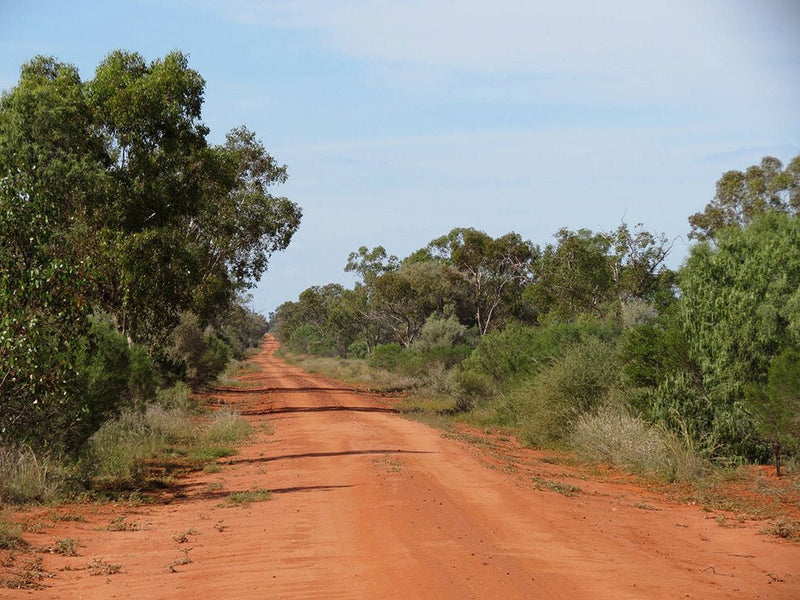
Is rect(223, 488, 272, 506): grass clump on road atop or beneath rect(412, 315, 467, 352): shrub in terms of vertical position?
beneath

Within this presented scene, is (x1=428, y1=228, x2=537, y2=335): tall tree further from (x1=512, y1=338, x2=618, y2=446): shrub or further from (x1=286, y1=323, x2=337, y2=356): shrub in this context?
(x1=286, y1=323, x2=337, y2=356): shrub

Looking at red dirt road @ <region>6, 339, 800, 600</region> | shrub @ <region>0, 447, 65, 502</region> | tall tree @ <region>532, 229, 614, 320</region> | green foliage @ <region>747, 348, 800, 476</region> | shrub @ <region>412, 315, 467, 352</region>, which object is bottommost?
red dirt road @ <region>6, 339, 800, 600</region>

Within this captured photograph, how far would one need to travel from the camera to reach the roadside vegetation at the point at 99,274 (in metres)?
9.95

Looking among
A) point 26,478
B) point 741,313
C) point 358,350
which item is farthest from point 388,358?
point 26,478

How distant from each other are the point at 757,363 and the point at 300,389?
28.9 meters

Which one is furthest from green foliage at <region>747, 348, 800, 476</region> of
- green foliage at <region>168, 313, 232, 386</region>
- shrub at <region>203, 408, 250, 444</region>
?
green foliage at <region>168, 313, 232, 386</region>

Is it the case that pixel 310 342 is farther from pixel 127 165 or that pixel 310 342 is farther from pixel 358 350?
pixel 127 165

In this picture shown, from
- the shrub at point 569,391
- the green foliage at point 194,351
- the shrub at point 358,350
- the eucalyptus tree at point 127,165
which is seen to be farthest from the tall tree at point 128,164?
the shrub at point 358,350

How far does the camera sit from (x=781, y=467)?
1532cm

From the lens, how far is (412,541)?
9062 millimetres

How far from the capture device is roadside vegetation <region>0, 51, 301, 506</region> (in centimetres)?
995

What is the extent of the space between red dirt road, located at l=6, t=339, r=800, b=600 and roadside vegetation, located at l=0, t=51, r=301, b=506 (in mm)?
1622

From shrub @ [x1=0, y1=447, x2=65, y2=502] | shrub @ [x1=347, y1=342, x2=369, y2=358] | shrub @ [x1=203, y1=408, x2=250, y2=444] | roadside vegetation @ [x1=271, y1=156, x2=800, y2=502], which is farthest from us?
shrub @ [x1=347, y1=342, x2=369, y2=358]

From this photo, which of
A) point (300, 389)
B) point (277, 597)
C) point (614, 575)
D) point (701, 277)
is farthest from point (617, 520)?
point (300, 389)
